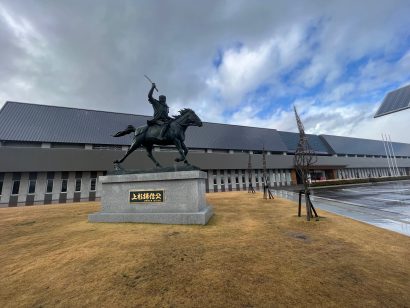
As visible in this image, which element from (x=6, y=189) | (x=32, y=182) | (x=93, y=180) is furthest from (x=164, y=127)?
(x=6, y=189)

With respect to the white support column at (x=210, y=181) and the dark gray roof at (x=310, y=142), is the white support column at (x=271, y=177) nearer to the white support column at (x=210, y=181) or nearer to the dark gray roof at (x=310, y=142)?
the dark gray roof at (x=310, y=142)

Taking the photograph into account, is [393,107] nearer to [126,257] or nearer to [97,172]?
[126,257]

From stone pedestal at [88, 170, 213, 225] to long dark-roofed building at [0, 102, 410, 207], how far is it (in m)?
18.4

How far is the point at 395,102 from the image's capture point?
885 inches

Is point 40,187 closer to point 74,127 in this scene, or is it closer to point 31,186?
point 31,186

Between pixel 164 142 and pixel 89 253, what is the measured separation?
560 cm

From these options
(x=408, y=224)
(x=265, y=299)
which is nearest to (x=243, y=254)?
(x=265, y=299)

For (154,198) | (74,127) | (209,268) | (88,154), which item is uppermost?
(74,127)

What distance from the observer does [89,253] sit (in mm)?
4875

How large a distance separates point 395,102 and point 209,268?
30.8m

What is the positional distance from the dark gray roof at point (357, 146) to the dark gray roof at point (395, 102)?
100 ft

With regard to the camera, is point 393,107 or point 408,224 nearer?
point 408,224

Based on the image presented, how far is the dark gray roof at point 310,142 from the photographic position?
47.8 meters

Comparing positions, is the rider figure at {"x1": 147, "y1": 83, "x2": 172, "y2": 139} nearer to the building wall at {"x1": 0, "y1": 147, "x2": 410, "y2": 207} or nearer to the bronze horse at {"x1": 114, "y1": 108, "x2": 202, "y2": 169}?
the bronze horse at {"x1": 114, "y1": 108, "x2": 202, "y2": 169}
